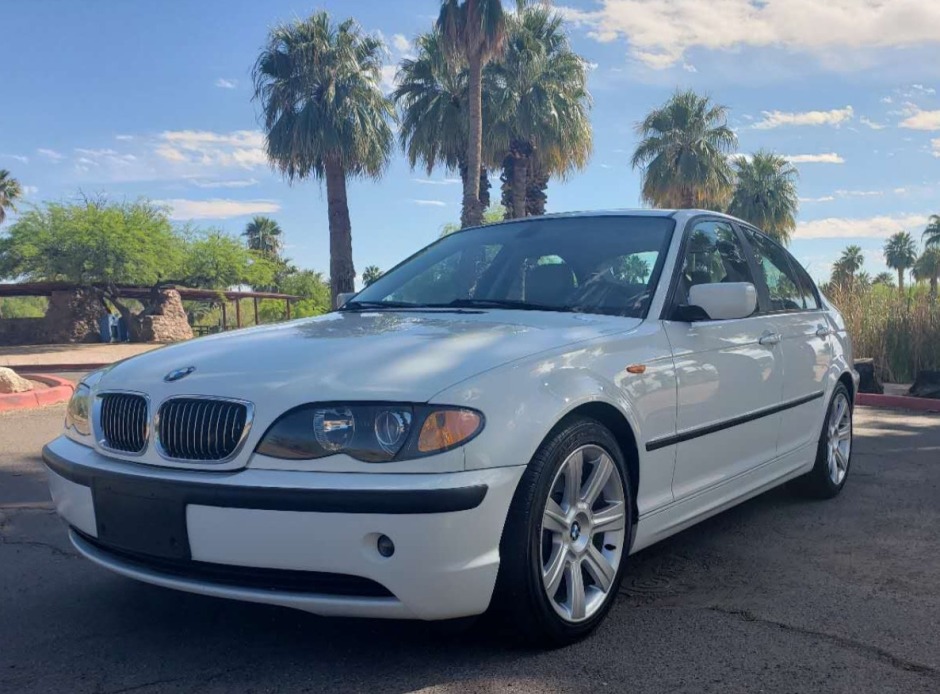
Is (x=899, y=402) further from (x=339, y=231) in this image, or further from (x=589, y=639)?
(x=339, y=231)

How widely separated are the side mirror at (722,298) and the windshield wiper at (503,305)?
20.7 inches

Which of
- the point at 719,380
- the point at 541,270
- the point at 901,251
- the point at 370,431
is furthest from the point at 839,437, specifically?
the point at 901,251

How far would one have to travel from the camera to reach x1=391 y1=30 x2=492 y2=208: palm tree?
26078mm

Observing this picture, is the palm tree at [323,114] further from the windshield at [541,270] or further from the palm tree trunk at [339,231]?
the windshield at [541,270]

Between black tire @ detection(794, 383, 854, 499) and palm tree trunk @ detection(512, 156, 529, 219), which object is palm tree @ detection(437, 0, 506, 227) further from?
black tire @ detection(794, 383, 854, 499)

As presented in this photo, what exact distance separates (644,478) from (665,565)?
81cm

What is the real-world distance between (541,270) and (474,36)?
18888mm

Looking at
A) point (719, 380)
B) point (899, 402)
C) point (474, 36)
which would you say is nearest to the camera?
point (719, 380)

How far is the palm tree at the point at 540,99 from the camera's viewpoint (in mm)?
26031

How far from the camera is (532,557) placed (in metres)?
2.73

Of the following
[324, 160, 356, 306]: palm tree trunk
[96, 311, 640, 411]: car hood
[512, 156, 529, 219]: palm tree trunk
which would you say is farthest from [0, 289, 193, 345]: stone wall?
[96, 311, 640, 411]: car hood

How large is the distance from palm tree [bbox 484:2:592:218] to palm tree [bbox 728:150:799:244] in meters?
15.4

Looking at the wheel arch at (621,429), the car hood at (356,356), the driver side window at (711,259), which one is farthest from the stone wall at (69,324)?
the wheel arch at (621,429)

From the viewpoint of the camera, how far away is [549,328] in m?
3.27
